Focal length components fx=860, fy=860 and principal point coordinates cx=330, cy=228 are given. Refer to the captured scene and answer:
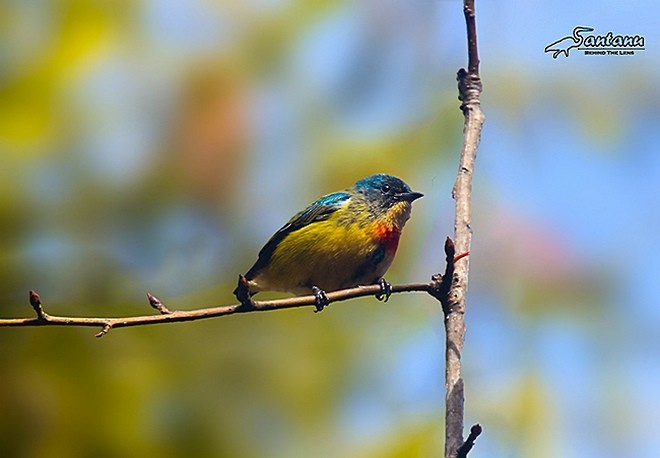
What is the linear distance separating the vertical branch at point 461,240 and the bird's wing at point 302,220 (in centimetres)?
147

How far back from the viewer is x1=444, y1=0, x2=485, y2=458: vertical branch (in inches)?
77.1

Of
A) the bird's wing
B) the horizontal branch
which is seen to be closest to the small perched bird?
the bird's wing

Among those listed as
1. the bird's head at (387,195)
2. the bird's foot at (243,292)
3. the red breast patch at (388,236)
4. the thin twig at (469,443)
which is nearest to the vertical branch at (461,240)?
the thin twig at (469,443)

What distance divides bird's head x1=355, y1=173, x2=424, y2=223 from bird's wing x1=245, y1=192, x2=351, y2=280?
0.35ft

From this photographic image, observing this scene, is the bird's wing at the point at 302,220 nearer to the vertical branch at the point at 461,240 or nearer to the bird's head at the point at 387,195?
the bird's head at the point at 387,195

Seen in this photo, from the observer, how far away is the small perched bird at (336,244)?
369cm

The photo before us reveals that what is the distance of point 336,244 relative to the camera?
3725 mm

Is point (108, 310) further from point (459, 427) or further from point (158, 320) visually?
point (459, 427)

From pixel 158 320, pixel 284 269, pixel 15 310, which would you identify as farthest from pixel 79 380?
pixel 158 320

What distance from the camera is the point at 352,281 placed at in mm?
3719

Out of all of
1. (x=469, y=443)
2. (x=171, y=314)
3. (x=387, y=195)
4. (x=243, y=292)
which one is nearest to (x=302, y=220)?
(x=387, y=195)

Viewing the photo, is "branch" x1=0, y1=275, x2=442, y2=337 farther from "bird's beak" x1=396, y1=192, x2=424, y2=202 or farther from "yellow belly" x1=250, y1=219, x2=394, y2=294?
"bird's beak" x1=396, y1=192, x2=424, y2=202

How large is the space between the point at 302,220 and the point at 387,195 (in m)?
0.42

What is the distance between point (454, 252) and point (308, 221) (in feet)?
5.78
